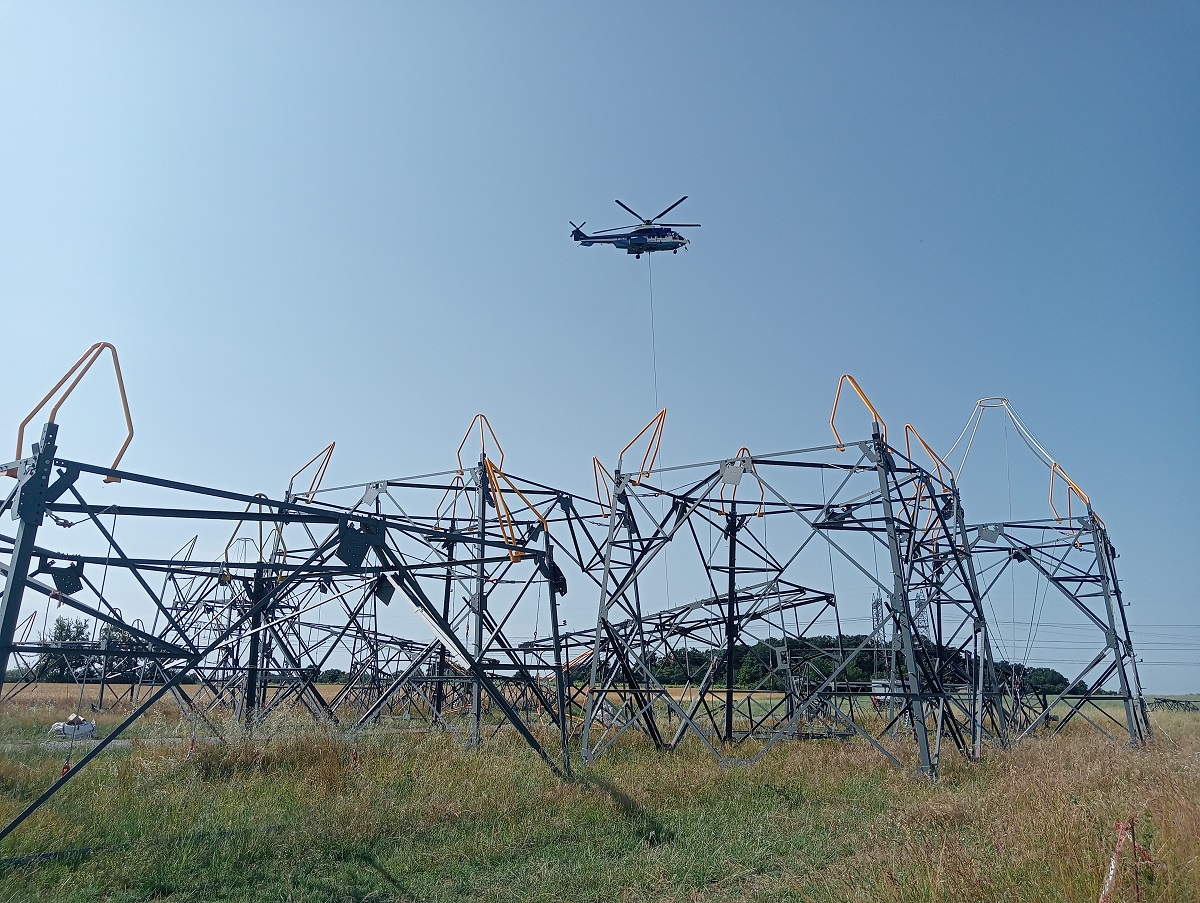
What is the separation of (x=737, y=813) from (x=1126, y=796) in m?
4.92

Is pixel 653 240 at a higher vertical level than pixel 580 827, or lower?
higher

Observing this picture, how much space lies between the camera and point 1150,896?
6281mm

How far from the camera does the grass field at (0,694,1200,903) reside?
766 centimetres

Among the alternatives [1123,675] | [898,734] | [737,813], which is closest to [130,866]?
[737,813]

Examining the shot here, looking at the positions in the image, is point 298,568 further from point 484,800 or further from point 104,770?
point 104,770

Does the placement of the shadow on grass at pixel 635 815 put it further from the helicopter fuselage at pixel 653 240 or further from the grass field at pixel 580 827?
the helicopter fuselage at pixel 653 240

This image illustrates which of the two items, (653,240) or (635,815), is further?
(653,240)

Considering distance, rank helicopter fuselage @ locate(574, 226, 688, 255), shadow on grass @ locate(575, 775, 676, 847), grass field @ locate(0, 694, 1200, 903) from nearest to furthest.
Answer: grass field @ locate(0, 694, 1200, 903) < shadow on grass @ locate(575, 775, 676, 847) < helicopter fuselage @ locate(574, 226, 688, 255)

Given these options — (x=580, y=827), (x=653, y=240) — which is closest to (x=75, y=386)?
(x=580, y=827)

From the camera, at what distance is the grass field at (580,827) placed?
301 inches

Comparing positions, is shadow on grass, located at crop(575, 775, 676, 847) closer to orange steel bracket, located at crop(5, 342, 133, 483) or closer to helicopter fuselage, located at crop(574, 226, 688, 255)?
orange steel bracket, located at crop(5, 342, 133, 483)

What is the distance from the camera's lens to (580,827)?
36.8 feet

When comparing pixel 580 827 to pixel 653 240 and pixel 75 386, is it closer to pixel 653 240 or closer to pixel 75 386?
pixel 75 386

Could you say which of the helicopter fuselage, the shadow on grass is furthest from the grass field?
the helicopter fuselage
